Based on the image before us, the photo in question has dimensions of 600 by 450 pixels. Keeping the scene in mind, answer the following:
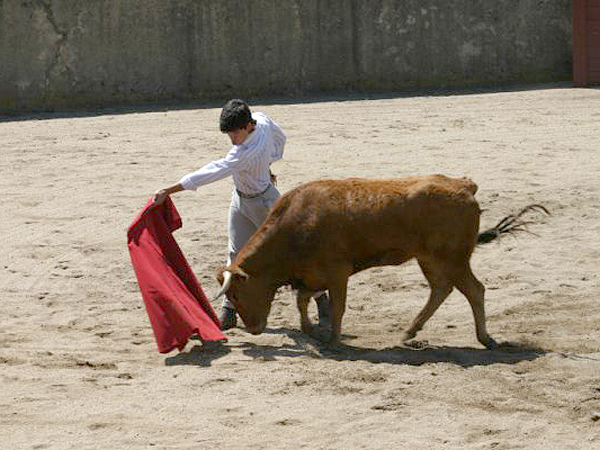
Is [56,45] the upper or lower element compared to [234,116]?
upper

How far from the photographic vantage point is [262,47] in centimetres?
1736

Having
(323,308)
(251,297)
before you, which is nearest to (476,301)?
(323,308)

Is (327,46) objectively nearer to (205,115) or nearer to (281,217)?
(205,115)

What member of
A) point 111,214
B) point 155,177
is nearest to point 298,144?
point 155,177

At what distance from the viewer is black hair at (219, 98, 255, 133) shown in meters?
8.47

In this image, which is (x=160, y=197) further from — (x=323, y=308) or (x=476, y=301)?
(x=476, y=301)

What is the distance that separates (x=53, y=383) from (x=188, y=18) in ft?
32.5

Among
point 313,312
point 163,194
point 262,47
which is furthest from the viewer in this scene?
point 262,47

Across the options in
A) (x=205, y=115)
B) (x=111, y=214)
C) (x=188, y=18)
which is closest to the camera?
(x=111, y=214)

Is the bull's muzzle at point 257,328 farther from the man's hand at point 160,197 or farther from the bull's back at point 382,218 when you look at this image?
the man's hand at point 160,197

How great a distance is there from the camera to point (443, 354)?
8.40 metres

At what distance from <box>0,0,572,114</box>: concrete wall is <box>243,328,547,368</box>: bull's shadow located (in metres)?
8.74

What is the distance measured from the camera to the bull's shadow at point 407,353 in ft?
27.0

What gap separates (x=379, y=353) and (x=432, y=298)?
1.88 feet
